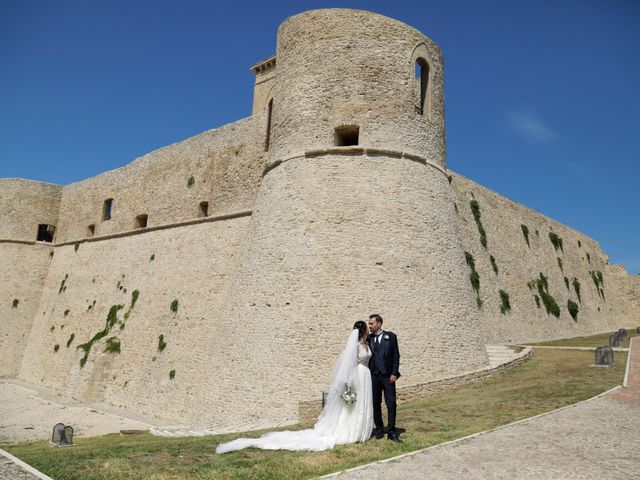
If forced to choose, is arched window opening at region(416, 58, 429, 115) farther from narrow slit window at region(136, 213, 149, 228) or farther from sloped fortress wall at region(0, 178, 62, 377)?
sloped fortress wall at region(0, 178, 62, 377)

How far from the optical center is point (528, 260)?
27484 millimetres

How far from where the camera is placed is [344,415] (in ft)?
23.2

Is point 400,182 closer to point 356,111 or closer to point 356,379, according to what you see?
point 356,111

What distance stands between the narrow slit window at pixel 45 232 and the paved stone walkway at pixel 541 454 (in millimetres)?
27169

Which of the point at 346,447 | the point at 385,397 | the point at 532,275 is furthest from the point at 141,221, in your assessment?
the point at 532,275

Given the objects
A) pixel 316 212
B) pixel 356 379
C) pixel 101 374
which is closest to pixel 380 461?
pixel 356 379

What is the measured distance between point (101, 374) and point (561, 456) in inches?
654

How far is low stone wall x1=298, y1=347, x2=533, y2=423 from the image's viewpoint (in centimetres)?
964

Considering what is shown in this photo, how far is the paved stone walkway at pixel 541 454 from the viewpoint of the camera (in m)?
5.20

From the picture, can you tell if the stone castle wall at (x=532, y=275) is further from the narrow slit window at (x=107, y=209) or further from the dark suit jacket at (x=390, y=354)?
the narrow slit window at (x=107, y=209)

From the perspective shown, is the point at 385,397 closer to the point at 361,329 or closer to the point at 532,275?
the point at 361,329

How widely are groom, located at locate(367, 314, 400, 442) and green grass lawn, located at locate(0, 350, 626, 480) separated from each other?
1.75 ft

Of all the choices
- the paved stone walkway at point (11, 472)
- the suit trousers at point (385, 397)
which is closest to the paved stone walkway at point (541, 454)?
the suit trousers at point (385, 397)

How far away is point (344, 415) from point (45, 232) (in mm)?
26055
